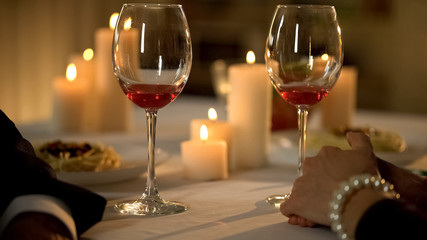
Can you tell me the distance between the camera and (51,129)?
2033 mm

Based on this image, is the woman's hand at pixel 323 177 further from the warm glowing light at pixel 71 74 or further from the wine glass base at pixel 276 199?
the warm glowing light at pixel 71 74

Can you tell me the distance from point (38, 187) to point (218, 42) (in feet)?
17.0

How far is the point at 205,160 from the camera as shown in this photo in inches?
55.5

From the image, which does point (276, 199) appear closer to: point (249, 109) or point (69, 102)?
point (249, 109)

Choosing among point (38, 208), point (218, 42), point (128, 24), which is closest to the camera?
point (38, 208)

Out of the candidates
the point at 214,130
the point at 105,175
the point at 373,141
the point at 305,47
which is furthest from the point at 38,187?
the point at 373,141

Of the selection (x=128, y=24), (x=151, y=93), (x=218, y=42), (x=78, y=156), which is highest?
(x=128, y=24)

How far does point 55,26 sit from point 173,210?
3.91 m

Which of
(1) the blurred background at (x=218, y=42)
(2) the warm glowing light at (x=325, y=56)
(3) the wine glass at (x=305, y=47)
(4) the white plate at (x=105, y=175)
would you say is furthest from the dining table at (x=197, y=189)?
(1) the blurred background at (x=218, y=42)

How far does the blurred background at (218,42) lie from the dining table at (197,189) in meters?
2.53

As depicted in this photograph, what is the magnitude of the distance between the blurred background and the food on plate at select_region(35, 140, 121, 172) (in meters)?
3.16

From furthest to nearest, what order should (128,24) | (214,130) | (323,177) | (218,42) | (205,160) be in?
1. (218,42)
2. (214,130)
3. (205,160)
4. (128,24)
5. (323,177)

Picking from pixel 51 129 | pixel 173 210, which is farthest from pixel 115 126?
pixel 173 210

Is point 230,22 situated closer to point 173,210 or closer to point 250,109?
point 250,109
